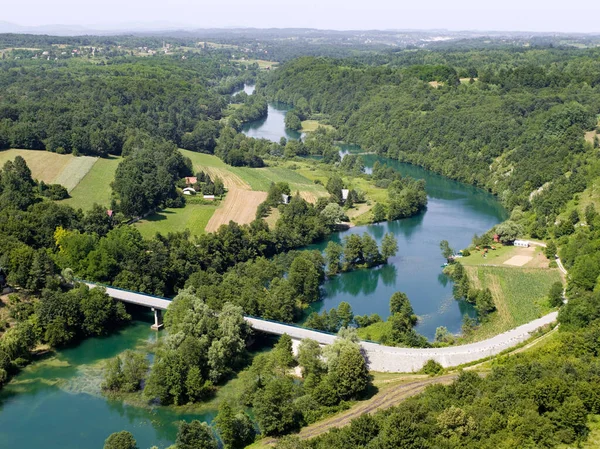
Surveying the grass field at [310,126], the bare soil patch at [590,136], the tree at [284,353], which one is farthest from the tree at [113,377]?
the grass field at [310,126]

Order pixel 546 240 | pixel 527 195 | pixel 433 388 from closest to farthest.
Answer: pixel 433 388 → pixel 546 240 → pixel 527 195

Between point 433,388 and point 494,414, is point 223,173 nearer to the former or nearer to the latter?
point 433,388

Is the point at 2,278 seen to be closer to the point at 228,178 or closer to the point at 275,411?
the point at 275,411

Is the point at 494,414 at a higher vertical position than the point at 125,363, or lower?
higher

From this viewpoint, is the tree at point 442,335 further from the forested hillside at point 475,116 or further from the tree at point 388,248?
the forested hillside at point 475,116

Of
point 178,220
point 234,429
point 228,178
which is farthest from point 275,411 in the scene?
point 228,178

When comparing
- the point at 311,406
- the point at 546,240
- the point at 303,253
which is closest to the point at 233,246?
the point at 303,253
